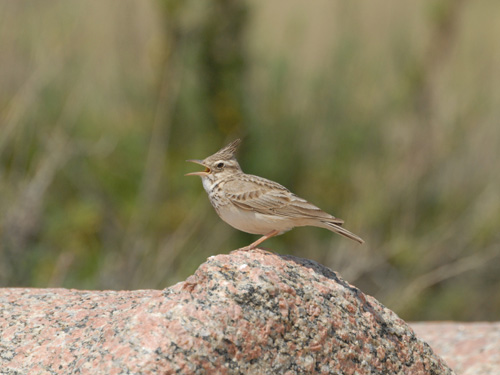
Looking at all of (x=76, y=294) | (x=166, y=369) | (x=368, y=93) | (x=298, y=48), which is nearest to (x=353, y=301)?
(x=166, y=369)

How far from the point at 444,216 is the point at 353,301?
194 inches

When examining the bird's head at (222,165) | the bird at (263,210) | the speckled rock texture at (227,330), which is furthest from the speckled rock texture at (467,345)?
the bird's head at (222,165)

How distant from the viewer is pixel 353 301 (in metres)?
3.64

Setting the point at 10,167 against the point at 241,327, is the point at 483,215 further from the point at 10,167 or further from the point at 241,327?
the point at 241,327

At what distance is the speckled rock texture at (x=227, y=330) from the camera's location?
119 inches

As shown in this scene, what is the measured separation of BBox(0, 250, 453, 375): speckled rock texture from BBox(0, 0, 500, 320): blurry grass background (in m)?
2.43

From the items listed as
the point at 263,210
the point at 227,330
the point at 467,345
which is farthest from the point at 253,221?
the point at 467,345

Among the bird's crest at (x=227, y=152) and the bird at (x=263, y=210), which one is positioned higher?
the bird's crest at (x=227, y=152)

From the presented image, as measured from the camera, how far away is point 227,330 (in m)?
3.09

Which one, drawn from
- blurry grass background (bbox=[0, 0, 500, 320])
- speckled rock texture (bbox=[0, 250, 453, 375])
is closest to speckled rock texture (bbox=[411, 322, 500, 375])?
speckled rock texture (bbox=[0, 250, 453, 375])

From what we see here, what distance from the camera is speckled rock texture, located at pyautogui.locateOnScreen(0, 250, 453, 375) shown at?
3.02 meters

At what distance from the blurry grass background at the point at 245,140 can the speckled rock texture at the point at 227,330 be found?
2430 millimetres

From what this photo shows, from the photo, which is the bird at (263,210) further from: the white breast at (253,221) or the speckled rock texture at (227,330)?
the speckled rock texture at (227,330)

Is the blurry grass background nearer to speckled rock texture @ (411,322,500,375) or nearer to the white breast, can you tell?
speckled rock texture @ (411,322,500,375)
